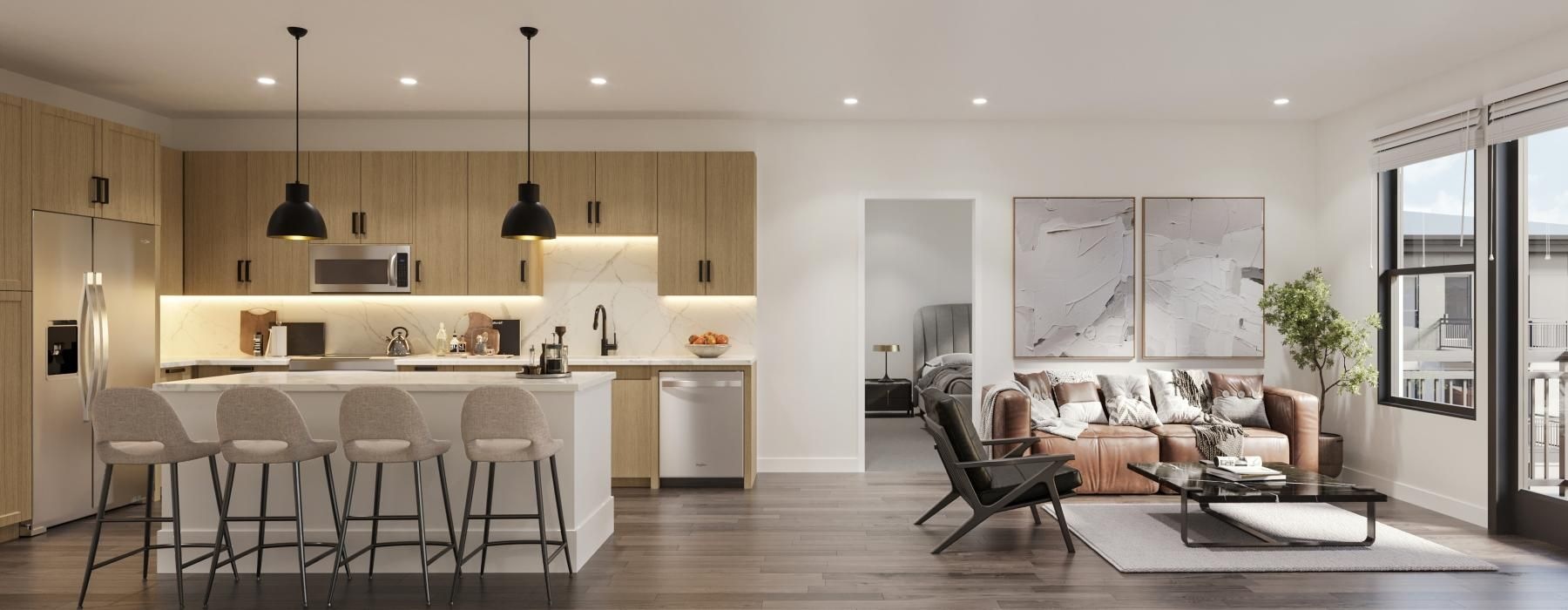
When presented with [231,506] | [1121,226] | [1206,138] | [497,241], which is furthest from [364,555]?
[1206,138]

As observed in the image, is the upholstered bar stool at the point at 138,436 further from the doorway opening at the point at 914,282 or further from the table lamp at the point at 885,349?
the doorway opening at the point at 914,282

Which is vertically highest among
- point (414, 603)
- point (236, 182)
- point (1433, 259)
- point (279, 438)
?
point (236, 182)

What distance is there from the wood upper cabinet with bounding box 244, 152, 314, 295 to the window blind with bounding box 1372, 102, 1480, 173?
25.0 ft

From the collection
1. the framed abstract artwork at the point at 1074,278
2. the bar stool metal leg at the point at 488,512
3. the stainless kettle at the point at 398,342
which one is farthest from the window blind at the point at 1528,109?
the stainless kettle at the point at 398,342

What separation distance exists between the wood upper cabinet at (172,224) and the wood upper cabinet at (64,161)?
2.56ft

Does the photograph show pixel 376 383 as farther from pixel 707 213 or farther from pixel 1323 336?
pixel 1323 336

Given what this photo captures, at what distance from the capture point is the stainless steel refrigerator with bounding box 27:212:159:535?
16.0 feet

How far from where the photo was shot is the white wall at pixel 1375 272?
16.0 ft

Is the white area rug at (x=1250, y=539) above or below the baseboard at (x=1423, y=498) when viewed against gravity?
below

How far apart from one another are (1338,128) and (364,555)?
23.2ft

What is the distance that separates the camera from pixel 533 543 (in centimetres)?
408

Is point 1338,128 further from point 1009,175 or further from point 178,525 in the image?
point 178,525

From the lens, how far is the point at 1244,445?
5.64 m

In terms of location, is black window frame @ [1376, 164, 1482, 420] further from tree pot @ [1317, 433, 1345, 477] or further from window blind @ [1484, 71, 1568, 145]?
window blind @ [1484, 71, 1568, 145]
